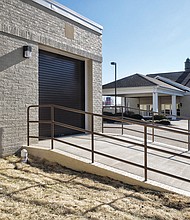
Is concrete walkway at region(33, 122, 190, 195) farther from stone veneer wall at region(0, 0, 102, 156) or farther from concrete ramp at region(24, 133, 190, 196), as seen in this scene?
stone veneer wall at region(0, 0, 102, 156)

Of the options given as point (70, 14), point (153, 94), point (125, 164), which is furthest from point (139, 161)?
point (153, 94)

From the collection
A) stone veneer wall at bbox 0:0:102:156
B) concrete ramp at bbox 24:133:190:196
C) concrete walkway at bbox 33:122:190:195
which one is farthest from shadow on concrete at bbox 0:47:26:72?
concrete walkway at bbox 33:122:190:195

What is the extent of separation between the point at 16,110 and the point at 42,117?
1.26 metres

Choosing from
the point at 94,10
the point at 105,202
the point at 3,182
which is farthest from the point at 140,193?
the point at 94,10

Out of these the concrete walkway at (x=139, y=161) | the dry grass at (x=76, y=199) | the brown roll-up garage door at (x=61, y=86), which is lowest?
the dry grass at (x=76, y=199)

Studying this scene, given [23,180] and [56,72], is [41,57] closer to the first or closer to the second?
[56,72]

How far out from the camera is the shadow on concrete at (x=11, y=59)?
18.5 feet

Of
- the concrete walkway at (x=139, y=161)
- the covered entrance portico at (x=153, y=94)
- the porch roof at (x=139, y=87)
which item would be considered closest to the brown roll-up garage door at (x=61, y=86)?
the concrete walkway at (x=139, y=161)

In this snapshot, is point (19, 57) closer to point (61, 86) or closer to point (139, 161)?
point (61, 86)

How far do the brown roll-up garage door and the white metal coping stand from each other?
1.23 metres

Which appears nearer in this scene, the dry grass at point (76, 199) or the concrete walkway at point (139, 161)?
the dry grass at point (76, 199)

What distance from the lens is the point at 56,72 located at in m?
7.70

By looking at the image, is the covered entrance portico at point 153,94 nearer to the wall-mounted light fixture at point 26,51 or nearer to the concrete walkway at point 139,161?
the concrete walkway at point 139,161

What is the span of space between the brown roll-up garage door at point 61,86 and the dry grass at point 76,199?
2955 millimetres
